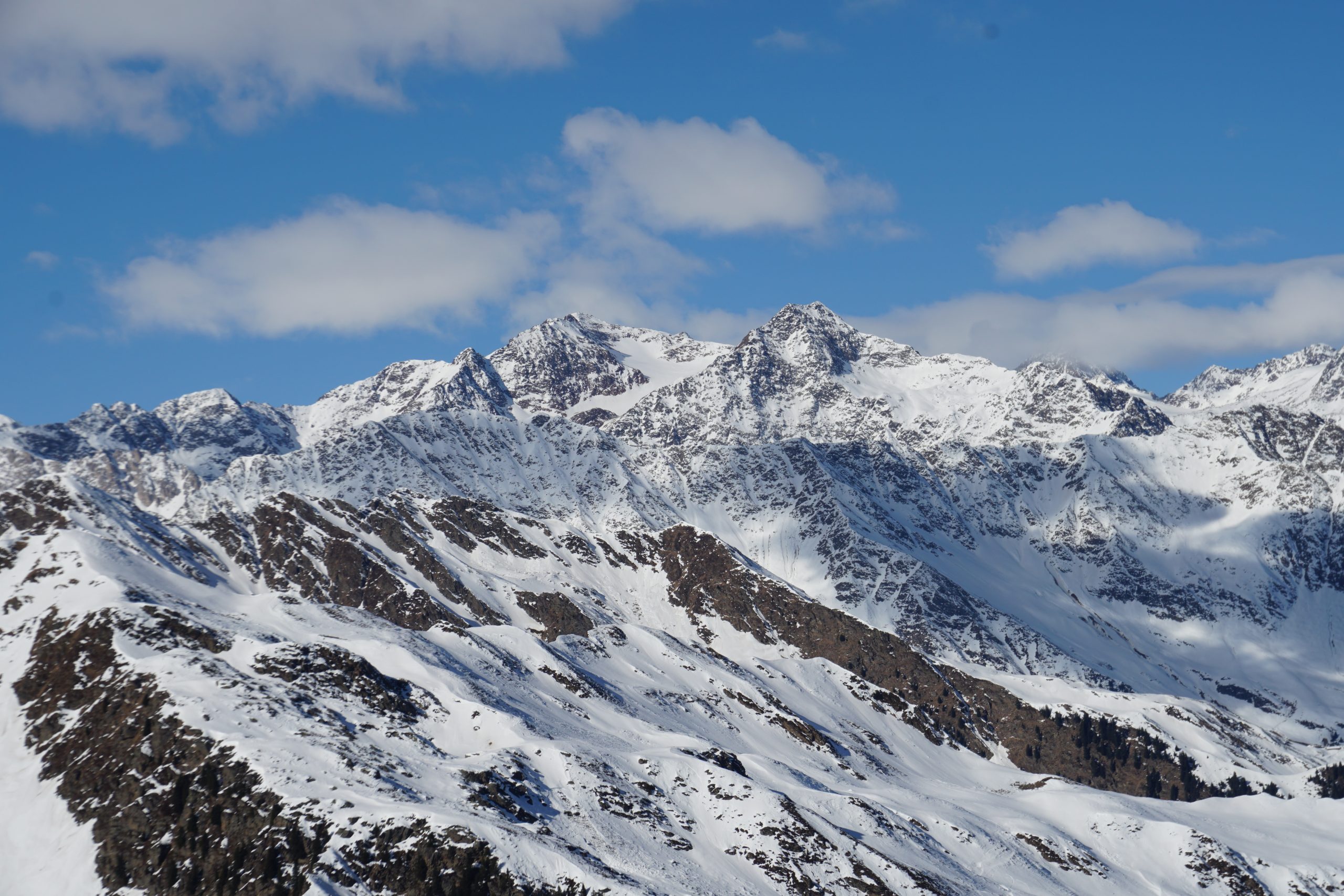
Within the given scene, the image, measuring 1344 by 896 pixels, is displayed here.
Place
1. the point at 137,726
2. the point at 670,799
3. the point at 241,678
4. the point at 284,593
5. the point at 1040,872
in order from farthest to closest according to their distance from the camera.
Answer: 1. the point at 284,593
2. the point at 1040,872
3. the point at 670,799
4. the point at 241,678
5. the point at 137,726

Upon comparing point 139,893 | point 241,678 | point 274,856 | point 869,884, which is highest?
point 869,884

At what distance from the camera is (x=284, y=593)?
18900 centimetres

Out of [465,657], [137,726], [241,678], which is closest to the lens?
[137,726]

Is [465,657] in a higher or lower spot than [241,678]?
higher

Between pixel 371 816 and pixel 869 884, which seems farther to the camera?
pixel 869 884

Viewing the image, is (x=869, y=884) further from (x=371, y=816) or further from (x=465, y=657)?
(x=465, y=657)

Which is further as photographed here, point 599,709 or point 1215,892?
point 599,709

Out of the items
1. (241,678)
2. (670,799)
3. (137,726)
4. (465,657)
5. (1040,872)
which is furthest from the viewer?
(465,657)

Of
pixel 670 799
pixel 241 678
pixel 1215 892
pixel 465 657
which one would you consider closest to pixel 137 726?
pixel 241 678

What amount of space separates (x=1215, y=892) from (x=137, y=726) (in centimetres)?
13414

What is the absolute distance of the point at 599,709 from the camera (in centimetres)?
17712

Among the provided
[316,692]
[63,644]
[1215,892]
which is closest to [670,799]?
[316,692]

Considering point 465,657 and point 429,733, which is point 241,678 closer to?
point 429,733

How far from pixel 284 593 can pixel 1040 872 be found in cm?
11513
